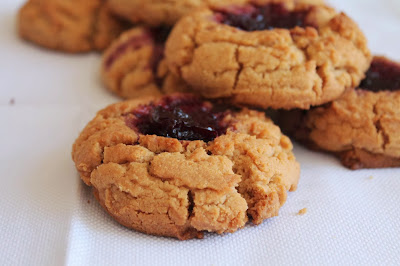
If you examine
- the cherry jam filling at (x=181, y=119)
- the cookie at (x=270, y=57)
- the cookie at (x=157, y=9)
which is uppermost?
the cookie at (x=270, y=57)

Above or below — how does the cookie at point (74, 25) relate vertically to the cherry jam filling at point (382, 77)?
below

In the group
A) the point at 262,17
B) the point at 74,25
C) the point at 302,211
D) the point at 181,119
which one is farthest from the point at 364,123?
the point at 74,25

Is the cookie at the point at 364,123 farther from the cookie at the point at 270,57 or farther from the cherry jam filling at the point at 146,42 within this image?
the cherry jam filling at the point at 146,42

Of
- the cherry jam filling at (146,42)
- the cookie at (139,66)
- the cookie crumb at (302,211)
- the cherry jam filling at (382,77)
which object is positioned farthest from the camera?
the cherry jam filling at (146,42)

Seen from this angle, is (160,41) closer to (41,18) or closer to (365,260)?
(41,18)

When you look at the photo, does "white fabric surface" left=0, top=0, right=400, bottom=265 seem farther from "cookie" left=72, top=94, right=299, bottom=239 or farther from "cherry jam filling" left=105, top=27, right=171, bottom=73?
"cherry jam filling" left=105, top=27, right=171, bottom=73

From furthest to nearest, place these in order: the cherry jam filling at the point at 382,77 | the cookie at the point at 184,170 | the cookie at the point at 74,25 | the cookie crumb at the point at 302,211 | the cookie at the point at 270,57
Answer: the cookie at the point at 74,25 → the cherry jam filling at the point at 382,77 → the cookie at the point at 270,57 → the cookie crumb at the point at 302,211 → the cookie at the point at 184,170

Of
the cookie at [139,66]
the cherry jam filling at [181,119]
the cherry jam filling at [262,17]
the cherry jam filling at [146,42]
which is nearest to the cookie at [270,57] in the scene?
the cherry jam filling at [262,17]
